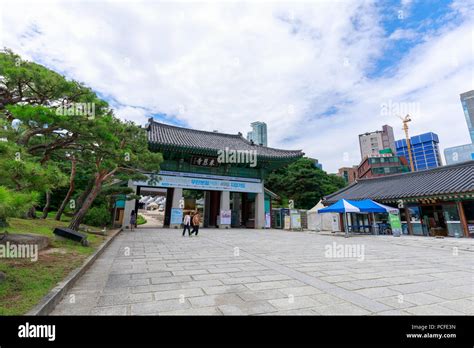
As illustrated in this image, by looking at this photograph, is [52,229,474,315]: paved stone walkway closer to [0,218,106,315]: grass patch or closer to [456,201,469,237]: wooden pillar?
[0,218,106,315]: grass patch

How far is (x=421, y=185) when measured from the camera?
1594 centimetres

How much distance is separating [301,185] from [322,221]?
846cm

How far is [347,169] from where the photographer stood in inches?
2869

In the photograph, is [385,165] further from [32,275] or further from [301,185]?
[32,275]

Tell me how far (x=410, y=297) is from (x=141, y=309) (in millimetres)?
3960

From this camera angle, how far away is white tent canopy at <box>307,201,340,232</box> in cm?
2014

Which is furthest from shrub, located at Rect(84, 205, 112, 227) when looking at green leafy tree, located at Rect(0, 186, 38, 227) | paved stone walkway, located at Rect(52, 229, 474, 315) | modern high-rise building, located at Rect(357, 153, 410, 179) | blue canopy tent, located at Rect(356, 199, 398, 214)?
modern high-rise building, located at Rect(357, 153, 410, 179)

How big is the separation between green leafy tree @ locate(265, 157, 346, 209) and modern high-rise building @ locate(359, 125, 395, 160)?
5971cm

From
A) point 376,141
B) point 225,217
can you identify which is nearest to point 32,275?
point 225,217

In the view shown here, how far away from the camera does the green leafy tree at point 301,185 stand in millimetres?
29859
